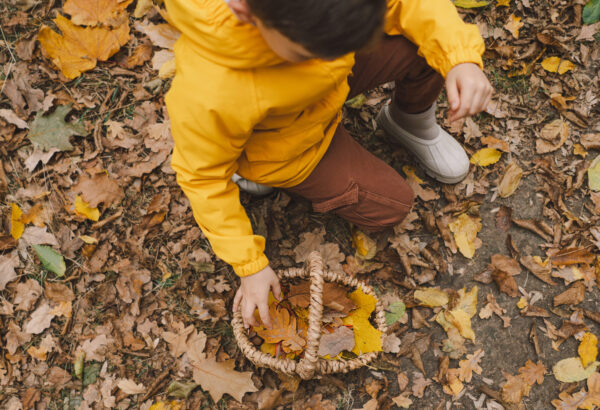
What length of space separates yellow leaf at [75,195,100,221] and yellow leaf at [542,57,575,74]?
105 inches

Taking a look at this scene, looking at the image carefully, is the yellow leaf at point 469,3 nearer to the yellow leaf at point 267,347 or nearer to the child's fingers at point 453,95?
the child's fingers at point 453,95

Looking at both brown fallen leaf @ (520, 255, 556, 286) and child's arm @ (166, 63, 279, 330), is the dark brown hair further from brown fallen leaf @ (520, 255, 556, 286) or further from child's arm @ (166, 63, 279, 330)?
brown fallen leaf @ (520, 255, 556, 286)

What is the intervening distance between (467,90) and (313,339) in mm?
1091

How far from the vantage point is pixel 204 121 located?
1364mm

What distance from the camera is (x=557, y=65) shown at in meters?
2.56

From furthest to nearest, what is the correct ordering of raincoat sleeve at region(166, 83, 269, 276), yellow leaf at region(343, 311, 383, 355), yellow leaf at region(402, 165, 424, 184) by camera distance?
yellow leaf at region(402, 165, 424, 184) → yellow leaf at region(343, 311, 383, 355) → raincoat sleeve at region(166, 83, 269, 276)

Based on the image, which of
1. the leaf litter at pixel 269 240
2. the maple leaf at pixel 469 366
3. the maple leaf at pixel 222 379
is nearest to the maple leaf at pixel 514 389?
the leaf litter at pixel 269 240

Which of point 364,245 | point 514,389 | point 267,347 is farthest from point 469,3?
point 267,347

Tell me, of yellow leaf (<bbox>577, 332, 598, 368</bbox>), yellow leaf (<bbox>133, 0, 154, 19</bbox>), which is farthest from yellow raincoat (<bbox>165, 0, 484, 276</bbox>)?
yellow leaf (<bbox>577, 332, 598, 368</bbox>)

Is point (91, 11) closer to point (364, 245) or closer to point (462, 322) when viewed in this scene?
point (364, 245)

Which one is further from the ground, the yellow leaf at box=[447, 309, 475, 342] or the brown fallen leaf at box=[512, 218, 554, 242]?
the brown fallen leaf at box=[512, 218, 554, 242]

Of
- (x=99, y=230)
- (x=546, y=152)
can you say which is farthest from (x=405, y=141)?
(x=99, y=230)

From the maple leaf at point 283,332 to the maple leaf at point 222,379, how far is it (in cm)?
24

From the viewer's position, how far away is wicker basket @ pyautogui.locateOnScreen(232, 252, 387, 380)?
178 centimetres
